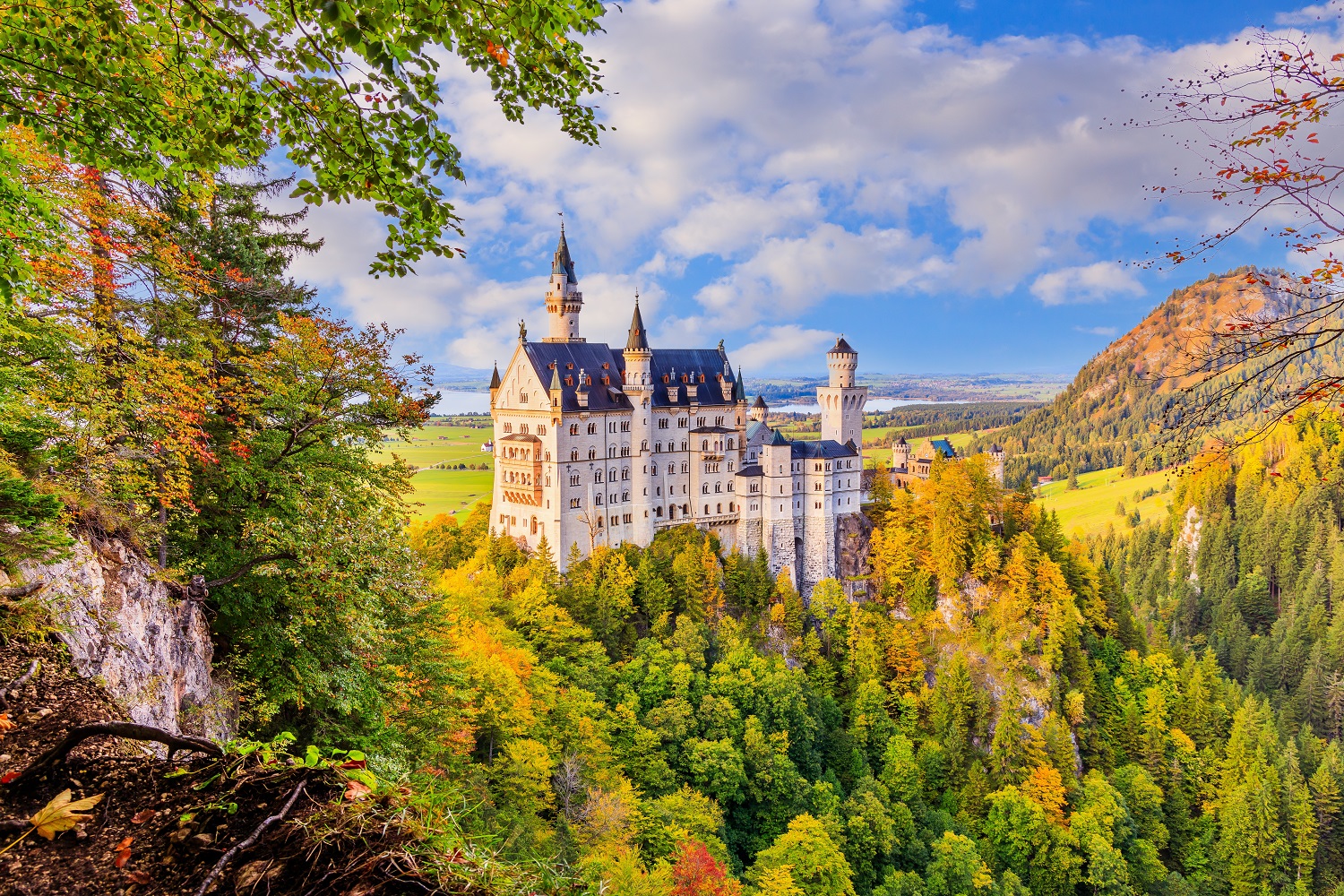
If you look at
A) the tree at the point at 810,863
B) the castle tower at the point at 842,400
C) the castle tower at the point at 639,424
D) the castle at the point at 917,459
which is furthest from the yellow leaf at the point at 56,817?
the castle at the point at 917,459

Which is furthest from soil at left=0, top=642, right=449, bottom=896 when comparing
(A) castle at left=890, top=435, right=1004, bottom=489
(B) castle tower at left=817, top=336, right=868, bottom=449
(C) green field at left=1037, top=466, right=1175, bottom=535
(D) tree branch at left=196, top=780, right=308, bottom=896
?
(C) green field at left=1037, top=466, right=1175, bottom=535

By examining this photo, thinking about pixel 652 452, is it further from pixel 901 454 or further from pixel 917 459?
pixel 901 454

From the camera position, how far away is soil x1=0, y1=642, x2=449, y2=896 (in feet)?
13.9

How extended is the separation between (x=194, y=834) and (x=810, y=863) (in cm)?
4212

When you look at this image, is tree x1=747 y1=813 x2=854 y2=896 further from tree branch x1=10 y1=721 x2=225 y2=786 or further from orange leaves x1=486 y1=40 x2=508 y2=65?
orange leaves x1=486 y1=40 x2=508 y2=65

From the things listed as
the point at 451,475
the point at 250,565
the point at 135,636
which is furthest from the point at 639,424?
the point at 135,636

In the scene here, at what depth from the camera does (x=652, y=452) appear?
64.8 meters

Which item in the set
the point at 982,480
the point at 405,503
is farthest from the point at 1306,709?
the point at 405,503

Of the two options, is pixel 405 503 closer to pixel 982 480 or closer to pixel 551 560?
pixel 551 560

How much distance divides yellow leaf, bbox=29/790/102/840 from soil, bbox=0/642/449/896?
6 centimetres

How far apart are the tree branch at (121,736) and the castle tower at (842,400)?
70.3m

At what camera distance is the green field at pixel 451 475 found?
71.8 meters

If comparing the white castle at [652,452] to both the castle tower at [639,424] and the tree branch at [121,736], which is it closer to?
the castle tower at [639,424]

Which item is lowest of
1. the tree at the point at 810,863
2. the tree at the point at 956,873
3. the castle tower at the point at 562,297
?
the tree at the point at 956,873
